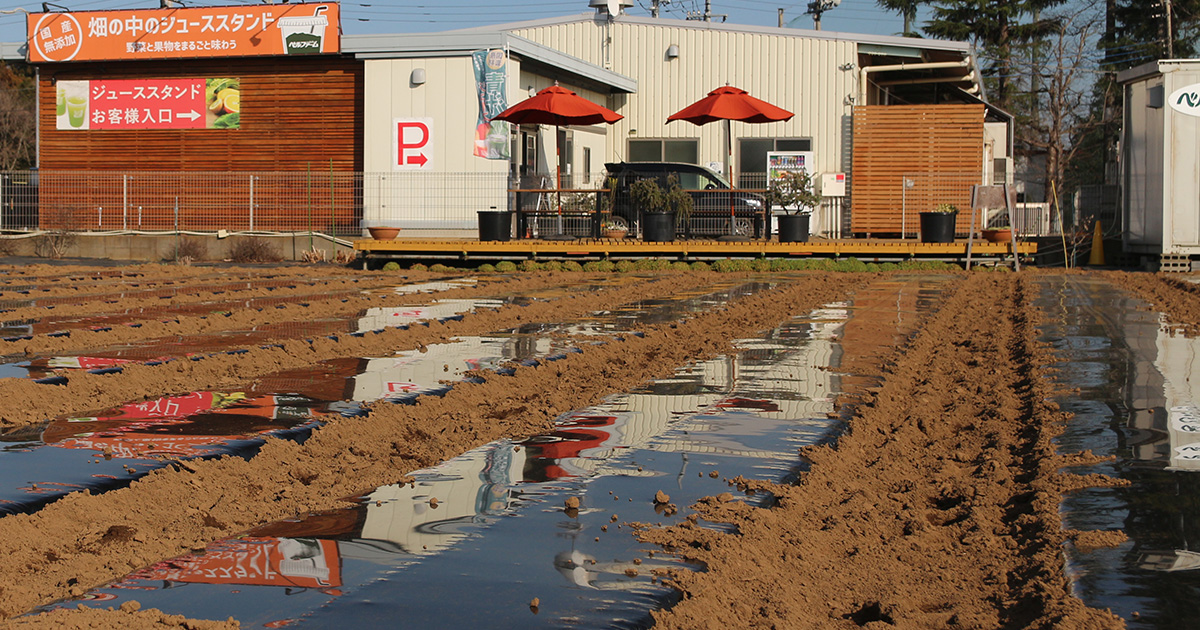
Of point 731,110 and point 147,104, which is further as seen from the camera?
point 147,104

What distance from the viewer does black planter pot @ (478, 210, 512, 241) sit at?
62.2 feet

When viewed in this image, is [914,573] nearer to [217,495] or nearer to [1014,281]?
[217,495]

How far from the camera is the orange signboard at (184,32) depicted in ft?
69.9

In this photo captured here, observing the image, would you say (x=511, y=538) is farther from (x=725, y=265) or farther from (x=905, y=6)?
(x=905, y=6)

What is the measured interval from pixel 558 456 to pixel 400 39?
17185 millimetres

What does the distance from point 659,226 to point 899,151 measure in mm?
8676

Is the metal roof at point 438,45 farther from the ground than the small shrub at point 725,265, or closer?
farther from the ground

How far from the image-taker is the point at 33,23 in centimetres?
2259

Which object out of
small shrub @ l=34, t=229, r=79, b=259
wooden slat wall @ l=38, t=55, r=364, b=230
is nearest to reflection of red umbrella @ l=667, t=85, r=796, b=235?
wooden slat wall @ l=38, t=55, r=364, b=230

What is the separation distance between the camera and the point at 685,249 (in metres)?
18.6

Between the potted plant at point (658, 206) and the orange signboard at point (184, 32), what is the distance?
675 centimetres

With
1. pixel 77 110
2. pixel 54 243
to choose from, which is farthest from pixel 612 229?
pixel 77 110

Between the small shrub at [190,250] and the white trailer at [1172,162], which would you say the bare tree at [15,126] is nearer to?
the small shrub at [190,250]

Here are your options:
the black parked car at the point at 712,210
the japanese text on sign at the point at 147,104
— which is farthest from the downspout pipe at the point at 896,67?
the japanese text on sign at the point at 147,104
